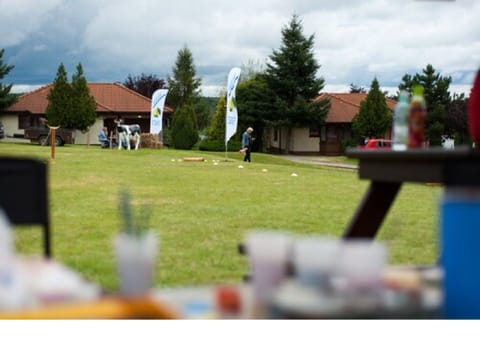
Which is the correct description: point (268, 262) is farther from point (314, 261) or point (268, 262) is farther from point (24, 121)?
point (24, 121)

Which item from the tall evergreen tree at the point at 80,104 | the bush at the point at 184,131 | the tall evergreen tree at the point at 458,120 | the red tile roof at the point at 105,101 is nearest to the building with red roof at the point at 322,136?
the tall evergreen tree at the point at 458,120

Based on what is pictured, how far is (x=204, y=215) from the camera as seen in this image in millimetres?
6934

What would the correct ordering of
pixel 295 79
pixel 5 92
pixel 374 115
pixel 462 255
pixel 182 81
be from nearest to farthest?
pixel 462 255 < pixel 374 115 < pixel 295 79 < pixel 5 92 < pixel 182 81

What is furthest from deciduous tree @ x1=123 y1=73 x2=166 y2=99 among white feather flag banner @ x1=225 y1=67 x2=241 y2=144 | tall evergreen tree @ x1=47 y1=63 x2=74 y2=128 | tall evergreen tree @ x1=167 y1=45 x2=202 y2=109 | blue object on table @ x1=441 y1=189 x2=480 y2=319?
blue object on table @ x1=441 y1=189 x2=480 y2=319

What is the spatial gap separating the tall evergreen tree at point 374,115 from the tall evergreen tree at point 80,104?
10.3 m

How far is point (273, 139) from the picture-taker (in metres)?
31.2

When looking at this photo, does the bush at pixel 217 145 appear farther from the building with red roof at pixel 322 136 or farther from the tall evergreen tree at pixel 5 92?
the tall evergreen tree at pixel 5 92

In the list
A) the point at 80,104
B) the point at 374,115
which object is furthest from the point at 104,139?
the point at 374,115

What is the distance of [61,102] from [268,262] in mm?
26354

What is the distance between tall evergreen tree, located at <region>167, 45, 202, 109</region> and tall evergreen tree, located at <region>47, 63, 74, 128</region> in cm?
1510

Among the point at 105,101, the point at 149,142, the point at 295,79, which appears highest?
the point at 295,79

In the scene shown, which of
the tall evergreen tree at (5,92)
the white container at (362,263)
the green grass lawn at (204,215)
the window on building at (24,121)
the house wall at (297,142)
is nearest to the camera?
the white container at (362,263)

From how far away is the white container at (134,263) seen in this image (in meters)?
1.37

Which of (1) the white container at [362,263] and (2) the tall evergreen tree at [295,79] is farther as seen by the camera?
(2) the tall evergreen tree at [295,79]
